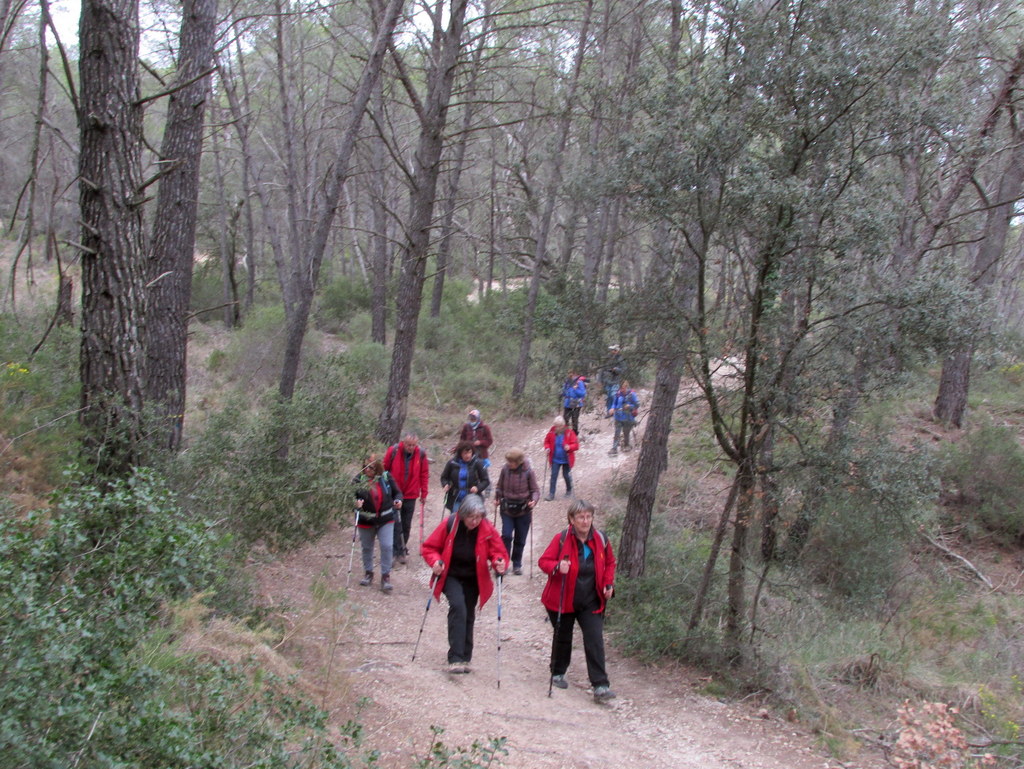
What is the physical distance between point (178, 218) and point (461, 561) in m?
4.87

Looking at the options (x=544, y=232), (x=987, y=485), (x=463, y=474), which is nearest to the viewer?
(x=463, y=474)

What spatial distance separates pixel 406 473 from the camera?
32.7ft

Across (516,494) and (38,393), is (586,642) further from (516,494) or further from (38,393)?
(38,393)

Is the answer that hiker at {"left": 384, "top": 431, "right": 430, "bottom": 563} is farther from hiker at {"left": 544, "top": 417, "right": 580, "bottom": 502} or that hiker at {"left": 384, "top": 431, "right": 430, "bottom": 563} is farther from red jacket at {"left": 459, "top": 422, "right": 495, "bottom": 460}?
hiker at {"left": 544, "top": 417, "right": 580, "bottom": 502}

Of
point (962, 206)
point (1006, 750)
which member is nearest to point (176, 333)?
point (1006, 750)

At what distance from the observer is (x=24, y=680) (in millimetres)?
2986

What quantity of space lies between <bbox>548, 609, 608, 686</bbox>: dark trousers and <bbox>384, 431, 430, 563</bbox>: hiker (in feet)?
10.7

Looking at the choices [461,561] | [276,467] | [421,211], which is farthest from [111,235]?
[421,211]

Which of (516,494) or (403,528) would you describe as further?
(403,528)

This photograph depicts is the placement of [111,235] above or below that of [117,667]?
above

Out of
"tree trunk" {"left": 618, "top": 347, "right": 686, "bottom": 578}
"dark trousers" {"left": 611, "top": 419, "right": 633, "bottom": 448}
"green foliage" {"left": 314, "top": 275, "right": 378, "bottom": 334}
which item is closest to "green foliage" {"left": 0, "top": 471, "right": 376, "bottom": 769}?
"tree trunk" {"left": 618, "top": 347, "right": 686, "bottom": 578}

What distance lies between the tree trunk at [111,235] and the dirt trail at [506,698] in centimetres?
223

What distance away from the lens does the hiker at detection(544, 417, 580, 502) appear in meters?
12.8

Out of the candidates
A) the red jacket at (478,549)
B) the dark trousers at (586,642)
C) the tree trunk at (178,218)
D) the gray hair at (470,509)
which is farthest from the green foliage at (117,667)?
the tree trunk at (178,218)
